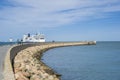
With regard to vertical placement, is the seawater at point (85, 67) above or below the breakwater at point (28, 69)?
below

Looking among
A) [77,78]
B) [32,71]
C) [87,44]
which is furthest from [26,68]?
[87,44]

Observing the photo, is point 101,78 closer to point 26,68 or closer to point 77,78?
point 77,78

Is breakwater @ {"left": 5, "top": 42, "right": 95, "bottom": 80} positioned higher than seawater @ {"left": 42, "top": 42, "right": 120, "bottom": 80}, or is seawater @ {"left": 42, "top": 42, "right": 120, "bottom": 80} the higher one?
breakwater @ {"left": 5, "top": 42, "right": 95, "bottom": 80}

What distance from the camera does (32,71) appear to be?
19.7 metres

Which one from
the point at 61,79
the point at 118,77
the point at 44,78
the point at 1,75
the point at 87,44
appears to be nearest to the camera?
the point at 1,75

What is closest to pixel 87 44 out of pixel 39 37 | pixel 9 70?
pixel 39 37

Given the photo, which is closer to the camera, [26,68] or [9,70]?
[9,70]

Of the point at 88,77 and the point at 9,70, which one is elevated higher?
the point at 9,70

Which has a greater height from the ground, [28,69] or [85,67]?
[28,69]

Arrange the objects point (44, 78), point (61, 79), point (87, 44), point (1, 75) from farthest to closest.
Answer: point (87, 44) → point (61, 79) → point (44, 78) → point (1, 75)

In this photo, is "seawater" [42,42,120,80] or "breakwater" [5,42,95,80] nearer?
"breakwater" [5,42,95,80]

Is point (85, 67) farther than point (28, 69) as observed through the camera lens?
Yes

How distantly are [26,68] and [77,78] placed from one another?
185 inches

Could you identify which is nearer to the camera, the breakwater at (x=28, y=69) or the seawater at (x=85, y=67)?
the breakwater at (x=28, y=69)
